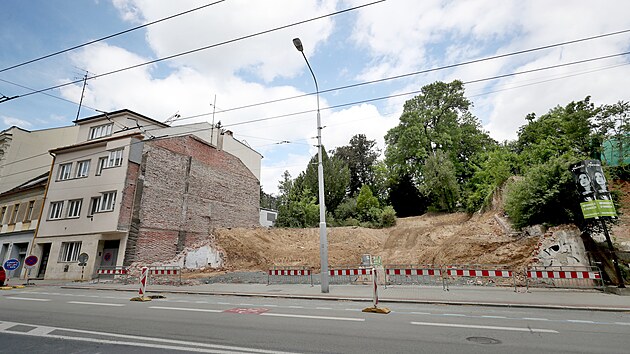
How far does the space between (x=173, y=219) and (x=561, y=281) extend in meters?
25.2

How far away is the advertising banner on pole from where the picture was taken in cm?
1176

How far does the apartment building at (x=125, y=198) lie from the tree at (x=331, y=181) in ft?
45.6

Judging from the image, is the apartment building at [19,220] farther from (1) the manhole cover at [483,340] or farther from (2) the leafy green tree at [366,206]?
(1) the manhole cover at [483,340]

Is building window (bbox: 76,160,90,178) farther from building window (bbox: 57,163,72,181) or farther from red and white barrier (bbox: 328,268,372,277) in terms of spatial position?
red and white barrier (bbox: 328,268,372,277)

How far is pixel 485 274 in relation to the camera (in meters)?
12.2

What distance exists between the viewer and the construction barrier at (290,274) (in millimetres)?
16464

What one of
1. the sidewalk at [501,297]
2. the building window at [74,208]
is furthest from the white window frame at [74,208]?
the sidewalk at [501,297]

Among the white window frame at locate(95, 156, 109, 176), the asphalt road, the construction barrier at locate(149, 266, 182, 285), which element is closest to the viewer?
the asphalt road

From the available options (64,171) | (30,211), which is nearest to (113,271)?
(64,171)

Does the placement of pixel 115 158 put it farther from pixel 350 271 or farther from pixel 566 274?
pixel 566 274

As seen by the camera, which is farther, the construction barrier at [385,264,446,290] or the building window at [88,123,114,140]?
the building window at [88,123,114,140]

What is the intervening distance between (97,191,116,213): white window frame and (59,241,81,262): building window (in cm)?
316

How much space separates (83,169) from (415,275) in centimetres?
2618

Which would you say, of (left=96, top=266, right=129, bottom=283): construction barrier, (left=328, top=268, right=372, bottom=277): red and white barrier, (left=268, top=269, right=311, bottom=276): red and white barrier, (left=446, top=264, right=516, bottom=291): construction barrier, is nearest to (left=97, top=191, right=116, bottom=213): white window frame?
(left=96, top=266, right=129, bottom=283): construction barrier
